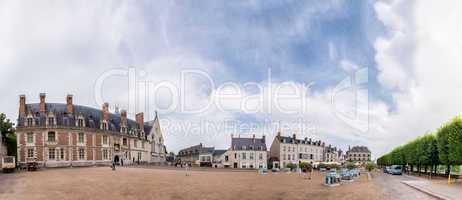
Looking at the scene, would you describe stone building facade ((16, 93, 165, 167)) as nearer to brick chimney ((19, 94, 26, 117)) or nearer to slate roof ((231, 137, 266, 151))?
brick chimney ((19, 94, 26, 117))

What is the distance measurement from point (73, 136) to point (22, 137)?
7.53 meters

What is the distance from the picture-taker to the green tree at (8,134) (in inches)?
2655

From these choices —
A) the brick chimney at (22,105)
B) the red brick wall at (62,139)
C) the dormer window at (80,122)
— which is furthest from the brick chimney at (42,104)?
the dormer window at (80,122)

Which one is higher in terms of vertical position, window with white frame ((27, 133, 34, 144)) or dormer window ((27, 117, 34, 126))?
dormer window ((27, 117, 34, 126))

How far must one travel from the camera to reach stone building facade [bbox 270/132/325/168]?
103562mm

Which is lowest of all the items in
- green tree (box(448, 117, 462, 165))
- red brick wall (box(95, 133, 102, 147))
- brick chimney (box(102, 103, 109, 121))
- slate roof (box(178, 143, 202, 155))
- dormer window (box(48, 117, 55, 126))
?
slate roof (box(178, 143, 202, 155))

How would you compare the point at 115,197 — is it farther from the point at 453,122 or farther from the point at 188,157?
the point at 188,157

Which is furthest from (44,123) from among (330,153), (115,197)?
(330,153)

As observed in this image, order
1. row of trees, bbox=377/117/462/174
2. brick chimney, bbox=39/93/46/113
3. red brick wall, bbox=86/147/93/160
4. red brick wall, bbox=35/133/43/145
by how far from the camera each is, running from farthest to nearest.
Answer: red brick wall, bbox=86/147/93/160
brick chimney, bbox=39/93/46/113
red brick wall, bbox=35/133/43/145
row of trees, bbox=377/117/462/174

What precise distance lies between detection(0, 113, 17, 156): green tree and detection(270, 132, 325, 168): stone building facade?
60937 millimetres

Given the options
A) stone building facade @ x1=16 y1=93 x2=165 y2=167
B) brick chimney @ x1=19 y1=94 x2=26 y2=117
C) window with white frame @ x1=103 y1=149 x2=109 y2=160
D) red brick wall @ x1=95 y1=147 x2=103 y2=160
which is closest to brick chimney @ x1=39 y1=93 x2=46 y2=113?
stone building facade @ x1=16 y1=93 x2=165 y2=167

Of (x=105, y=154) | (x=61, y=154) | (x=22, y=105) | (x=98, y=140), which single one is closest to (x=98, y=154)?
(x=105, y=154)

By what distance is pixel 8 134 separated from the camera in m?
69.2

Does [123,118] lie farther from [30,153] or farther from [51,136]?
[30,153]
